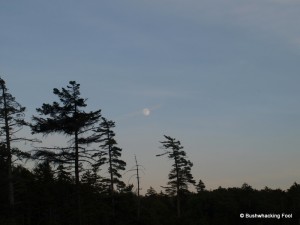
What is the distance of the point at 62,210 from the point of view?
5088cm

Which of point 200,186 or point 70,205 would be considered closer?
point 70,205

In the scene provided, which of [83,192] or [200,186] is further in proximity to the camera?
[200,186]

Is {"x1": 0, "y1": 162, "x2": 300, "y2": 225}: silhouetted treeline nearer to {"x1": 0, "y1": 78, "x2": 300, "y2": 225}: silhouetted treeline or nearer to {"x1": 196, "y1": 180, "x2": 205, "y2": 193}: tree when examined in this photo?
{"x1": 0, "y1": 78, "x2": 300, "y2": 225}: silhouetted treeline

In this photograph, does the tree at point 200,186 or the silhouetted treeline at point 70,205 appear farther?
the tree at point 200,186

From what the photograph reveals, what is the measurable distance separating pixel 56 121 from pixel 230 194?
255ft

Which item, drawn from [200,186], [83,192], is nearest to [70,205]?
[83,192]

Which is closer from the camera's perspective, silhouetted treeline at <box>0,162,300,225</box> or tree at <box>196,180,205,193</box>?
silhouetted treeline at <box>0,162,300,225</box>

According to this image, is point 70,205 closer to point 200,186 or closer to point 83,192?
point 83,192

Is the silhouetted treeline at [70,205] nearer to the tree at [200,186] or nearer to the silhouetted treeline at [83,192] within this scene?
the silhouetted treeline at [83,192]

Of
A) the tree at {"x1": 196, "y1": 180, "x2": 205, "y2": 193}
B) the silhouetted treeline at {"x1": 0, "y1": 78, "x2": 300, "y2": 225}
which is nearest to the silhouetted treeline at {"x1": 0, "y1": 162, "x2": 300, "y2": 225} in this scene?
the silhouetted treeline at {"x1": 0, "y1": 78, "x2": 300, "y2": 225}

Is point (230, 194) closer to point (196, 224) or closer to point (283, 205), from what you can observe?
point (283, 205)

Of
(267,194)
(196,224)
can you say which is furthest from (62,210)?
(267,194)

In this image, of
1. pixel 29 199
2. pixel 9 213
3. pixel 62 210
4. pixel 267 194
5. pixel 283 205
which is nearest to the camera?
pixel 9 213

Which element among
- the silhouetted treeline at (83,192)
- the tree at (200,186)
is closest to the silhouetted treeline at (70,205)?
the silhouetted treeline at (83,192)
